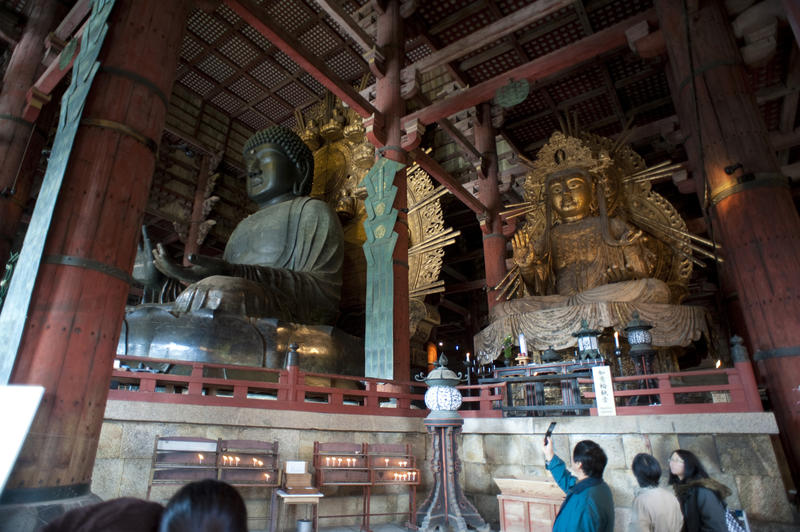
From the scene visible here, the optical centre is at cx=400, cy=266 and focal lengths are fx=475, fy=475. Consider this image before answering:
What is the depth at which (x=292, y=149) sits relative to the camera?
21.2 ft

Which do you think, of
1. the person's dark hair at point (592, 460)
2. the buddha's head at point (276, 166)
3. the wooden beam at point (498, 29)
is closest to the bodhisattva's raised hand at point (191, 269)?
the buddha's head at point (276, 166)

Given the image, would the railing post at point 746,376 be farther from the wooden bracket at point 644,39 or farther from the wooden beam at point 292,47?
the wooden beam at point 292,47

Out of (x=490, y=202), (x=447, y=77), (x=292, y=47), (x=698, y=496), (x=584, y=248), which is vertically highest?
(x=447, y=77)

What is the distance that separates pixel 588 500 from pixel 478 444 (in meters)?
2.42

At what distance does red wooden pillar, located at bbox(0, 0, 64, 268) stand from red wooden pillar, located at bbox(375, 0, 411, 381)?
383 centimetres

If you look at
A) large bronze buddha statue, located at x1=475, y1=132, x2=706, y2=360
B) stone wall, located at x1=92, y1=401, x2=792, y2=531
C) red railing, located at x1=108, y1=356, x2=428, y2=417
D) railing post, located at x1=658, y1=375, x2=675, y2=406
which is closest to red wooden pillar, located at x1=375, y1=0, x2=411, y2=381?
red railing, located at x1=108, y1=356, x2=428, y2=417

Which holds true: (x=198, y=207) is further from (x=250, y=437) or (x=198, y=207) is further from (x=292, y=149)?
(x=250, y=437)

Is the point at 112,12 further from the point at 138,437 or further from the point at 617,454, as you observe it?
the point at 617,454

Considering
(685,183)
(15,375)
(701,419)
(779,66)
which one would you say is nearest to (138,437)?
(15,375)

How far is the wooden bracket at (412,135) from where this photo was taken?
5.11 metres

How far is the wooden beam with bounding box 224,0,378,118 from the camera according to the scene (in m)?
4.10

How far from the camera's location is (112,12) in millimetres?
2750

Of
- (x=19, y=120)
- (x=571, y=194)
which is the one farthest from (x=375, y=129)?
(x=19, y=120)

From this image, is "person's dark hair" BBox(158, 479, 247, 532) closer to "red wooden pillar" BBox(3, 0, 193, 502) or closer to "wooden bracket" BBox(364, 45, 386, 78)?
"red wooden pillar" BBox(3, 0, 193, 502)
